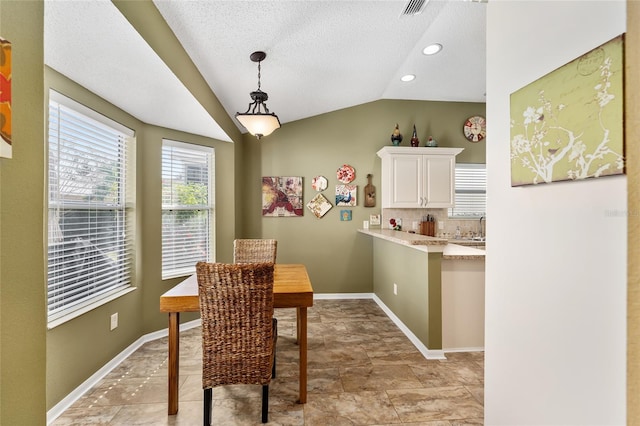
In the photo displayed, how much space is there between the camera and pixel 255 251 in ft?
9.67

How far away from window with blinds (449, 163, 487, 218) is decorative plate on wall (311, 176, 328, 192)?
2.03 metres

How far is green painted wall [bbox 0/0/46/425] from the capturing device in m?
0.84

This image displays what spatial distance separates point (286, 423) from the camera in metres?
1.82

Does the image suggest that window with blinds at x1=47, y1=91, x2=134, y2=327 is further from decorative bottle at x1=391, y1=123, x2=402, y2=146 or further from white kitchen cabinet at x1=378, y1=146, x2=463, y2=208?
decorative bottle at x1=391, y1=123, x2=402, y2=146

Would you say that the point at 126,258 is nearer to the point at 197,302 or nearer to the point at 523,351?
the point at 197,302

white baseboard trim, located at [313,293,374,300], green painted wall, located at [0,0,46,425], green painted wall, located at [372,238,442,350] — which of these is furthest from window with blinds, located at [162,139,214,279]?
green painted wall, located at [0,0,46,425]

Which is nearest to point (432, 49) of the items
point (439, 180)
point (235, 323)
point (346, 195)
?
point (439, 180)

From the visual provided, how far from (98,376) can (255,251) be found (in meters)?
1.57

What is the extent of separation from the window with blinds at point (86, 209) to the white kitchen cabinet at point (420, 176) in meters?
3.21

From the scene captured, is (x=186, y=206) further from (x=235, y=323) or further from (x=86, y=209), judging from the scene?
(x=235, y=323)

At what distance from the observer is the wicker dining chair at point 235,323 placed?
1.64 metres

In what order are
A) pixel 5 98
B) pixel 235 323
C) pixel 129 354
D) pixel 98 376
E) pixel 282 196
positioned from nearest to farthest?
1. pixel 5 98
2. pixel 235 323
3. pixel 98 376
4. pixel 129 354
5. pixel 282 196

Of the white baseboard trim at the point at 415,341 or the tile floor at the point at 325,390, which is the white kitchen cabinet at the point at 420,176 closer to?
the white baseboard trim at the point at 415,341

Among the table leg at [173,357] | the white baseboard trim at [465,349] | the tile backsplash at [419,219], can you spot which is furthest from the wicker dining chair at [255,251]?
the tile backsplash at [419,219]
